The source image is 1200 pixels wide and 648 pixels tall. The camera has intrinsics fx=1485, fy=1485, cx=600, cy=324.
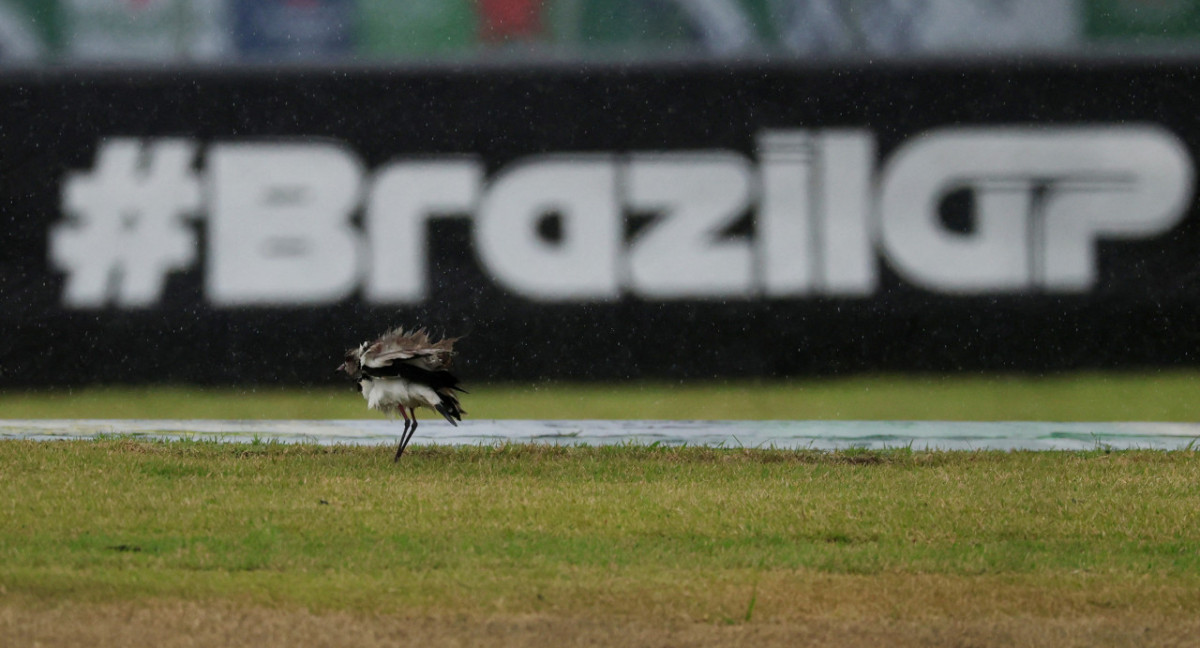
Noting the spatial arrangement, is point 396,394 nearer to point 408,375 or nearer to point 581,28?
point 408,375

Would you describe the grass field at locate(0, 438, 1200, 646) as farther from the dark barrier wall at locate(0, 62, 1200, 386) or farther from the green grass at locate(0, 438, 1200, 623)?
the dark barrier wall at locate(0, 62, 1200, 386)

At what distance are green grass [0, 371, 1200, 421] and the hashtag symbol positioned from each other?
2.98 ft

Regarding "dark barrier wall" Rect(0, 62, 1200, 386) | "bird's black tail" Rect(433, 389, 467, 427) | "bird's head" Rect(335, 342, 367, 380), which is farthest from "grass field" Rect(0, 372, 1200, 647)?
"dark barrier wall" Rect(0, 62, 1200, 386)

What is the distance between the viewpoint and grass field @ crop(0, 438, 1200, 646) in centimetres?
584

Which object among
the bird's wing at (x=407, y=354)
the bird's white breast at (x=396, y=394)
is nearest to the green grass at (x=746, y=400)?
the bird's white breast at (x=396, y=394)

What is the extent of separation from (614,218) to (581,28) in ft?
5.48

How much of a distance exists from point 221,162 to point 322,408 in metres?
2.33

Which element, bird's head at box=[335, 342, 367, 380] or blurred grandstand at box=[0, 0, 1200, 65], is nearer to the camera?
bird's head at box=[335, 342, 367, 380]

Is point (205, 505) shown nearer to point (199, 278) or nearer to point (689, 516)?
point (689, 516)

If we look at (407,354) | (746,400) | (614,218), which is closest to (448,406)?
(407,354)

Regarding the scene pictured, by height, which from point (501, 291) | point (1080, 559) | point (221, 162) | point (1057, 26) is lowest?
point (1080, 559)

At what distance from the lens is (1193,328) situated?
13.0 metres

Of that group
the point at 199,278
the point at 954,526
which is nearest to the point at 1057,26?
the point at 954,526

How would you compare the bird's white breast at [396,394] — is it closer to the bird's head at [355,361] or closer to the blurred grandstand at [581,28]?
the bird's head at [355,361]
